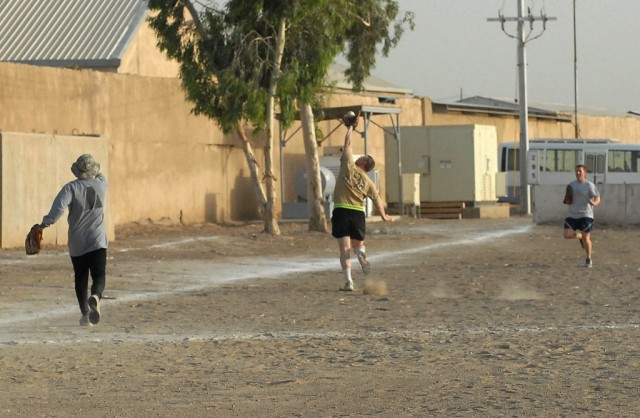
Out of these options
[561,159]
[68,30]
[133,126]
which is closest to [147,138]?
[133,126]

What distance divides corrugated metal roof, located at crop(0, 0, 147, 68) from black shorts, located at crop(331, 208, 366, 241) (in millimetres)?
28042

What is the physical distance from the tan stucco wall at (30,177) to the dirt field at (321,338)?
90 centimetres

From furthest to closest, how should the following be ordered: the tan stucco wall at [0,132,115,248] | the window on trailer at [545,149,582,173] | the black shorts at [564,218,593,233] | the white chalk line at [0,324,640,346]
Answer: the window on trailer at [545,149,582,173], the tan stucco wall at [0,132,115,248], the black shorts at [564,218,593,233], the white chalk line at [0,324,640,346]

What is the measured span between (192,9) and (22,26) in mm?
20523

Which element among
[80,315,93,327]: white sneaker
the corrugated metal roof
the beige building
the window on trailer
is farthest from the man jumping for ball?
the window on trailer

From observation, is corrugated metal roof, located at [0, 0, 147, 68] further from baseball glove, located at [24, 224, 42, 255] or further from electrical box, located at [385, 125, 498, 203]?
baseball glove, located at [24, 224, 42, 255]

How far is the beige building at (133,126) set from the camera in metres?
30.6

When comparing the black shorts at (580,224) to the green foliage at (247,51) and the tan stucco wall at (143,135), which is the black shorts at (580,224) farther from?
the tan stucco wall at (143,135)

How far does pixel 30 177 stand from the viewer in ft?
86.8

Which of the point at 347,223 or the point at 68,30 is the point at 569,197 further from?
the point at 68,30

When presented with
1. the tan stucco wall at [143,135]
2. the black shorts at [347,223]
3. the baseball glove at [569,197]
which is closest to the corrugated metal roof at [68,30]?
the tan stucco wall at [143,135]

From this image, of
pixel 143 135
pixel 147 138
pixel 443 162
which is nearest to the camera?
pixel 143 135

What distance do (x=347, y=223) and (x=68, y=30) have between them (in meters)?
30.9

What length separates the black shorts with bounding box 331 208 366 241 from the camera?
18562mm
